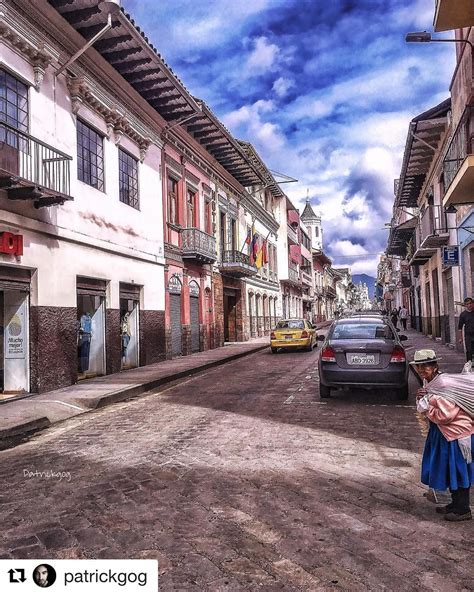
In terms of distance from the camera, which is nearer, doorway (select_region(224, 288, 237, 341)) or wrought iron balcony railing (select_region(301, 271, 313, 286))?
doorway (select_region(224, 288, 237, 341))

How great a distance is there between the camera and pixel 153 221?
17.5 metres

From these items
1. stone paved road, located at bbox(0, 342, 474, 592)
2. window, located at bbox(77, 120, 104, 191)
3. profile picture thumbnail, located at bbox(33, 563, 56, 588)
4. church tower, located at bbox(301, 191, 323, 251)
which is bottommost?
stone paved road, located at bbox(0, 342, 474, 592)

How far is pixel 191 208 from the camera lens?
21.7 meters

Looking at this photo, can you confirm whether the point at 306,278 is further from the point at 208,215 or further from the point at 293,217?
the point at 208,215

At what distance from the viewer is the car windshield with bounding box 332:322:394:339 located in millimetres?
9445

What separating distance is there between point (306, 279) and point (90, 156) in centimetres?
4402

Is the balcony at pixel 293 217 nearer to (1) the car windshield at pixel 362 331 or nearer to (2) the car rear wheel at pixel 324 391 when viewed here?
(1) the car windshield at pixel 362 331

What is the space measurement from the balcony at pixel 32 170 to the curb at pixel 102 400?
4.19 m

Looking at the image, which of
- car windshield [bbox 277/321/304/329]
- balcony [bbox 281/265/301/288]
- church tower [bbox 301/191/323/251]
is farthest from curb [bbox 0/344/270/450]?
church tower [bbox 301/191/323/251]

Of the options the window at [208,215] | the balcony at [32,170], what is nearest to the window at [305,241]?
the window at [208,215]

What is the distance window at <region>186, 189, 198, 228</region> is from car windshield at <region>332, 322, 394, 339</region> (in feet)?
41.0

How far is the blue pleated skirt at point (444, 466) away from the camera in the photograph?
12.2ft

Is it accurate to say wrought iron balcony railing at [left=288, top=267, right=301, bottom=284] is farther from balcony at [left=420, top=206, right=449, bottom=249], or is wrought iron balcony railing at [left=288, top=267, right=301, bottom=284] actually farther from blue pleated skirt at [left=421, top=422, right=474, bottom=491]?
blue pleated skirt at [left=421, top=422, right=474, bottom=491]

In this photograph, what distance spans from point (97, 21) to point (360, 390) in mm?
10441
